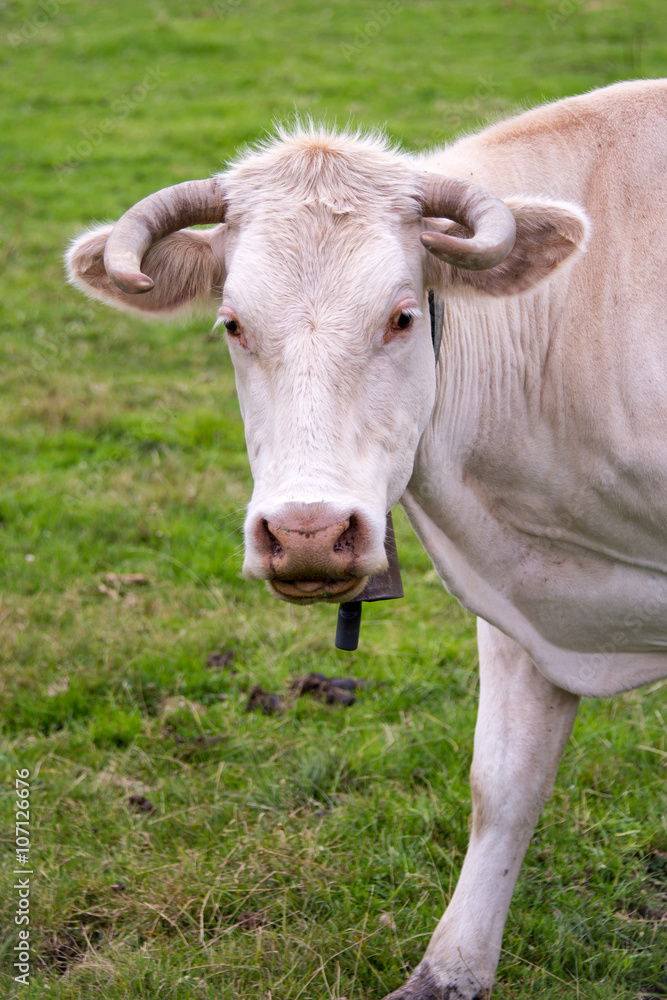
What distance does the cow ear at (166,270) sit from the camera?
3.14m

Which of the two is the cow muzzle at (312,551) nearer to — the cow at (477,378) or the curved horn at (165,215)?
the cow at (477,378)

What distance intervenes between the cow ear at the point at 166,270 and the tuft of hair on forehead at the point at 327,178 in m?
0.20

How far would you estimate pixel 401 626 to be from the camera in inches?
214

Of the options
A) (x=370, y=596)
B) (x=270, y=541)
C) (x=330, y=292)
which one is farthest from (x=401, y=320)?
(x=370, y=596)

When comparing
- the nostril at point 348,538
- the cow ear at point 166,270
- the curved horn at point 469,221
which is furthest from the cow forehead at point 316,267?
the nostril at point 348,538

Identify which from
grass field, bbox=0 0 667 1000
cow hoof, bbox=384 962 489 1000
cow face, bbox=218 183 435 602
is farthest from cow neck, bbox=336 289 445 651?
cow hoof, bbox=384 962 489 1000

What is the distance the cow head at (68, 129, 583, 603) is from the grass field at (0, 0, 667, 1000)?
1342 mm

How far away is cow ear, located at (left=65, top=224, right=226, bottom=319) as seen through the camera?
10.3 ft

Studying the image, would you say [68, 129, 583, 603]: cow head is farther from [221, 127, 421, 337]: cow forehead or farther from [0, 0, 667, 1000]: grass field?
[0, 0, 667, 1000]: grass field

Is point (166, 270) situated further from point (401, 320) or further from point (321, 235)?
point (401, 320)

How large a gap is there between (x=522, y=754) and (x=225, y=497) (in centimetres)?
329

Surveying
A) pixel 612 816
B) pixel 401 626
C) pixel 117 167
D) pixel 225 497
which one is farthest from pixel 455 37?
pixel 612 816

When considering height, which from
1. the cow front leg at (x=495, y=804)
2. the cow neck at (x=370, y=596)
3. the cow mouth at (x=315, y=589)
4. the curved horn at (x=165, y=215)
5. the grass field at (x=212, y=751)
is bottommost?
the grass field at (x=212, y=751)

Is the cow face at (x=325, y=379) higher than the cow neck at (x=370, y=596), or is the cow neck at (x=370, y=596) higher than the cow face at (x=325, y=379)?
the cow face at (x=325, y=379)
